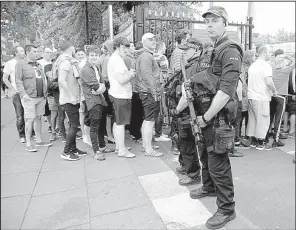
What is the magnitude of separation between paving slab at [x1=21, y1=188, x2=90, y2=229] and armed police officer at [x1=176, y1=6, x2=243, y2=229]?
1331mm

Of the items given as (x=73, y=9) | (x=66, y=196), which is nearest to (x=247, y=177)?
(x=66, y=196)

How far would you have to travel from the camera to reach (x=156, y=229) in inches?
99.7

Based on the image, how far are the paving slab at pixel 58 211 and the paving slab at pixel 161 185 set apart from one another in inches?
29.9

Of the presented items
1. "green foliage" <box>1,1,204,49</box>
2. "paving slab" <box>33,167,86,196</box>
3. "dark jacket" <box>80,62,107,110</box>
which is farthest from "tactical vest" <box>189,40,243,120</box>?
"green foliage" <box>1,1,204,49</box>

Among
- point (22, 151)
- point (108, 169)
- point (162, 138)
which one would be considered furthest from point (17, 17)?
point (108, 169)

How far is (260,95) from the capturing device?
15.7 ft

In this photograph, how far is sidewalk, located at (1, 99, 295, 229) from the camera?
8.76 feet

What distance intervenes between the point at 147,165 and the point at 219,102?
2113mm

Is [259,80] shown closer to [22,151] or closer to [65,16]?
[22,151]

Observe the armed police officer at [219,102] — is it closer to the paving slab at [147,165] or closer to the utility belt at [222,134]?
the utility belt at [222,134]

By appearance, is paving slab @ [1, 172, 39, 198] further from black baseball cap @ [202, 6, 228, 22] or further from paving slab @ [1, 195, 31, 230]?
black baseball cap @ [202, 6, 228, 22]

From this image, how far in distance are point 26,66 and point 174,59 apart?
8.49ft

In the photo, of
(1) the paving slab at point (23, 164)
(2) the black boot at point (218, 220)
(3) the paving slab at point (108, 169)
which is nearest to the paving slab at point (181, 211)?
(2) the black boot at point (218, 220)

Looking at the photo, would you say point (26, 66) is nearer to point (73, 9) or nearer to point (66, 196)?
point (66, 196)
